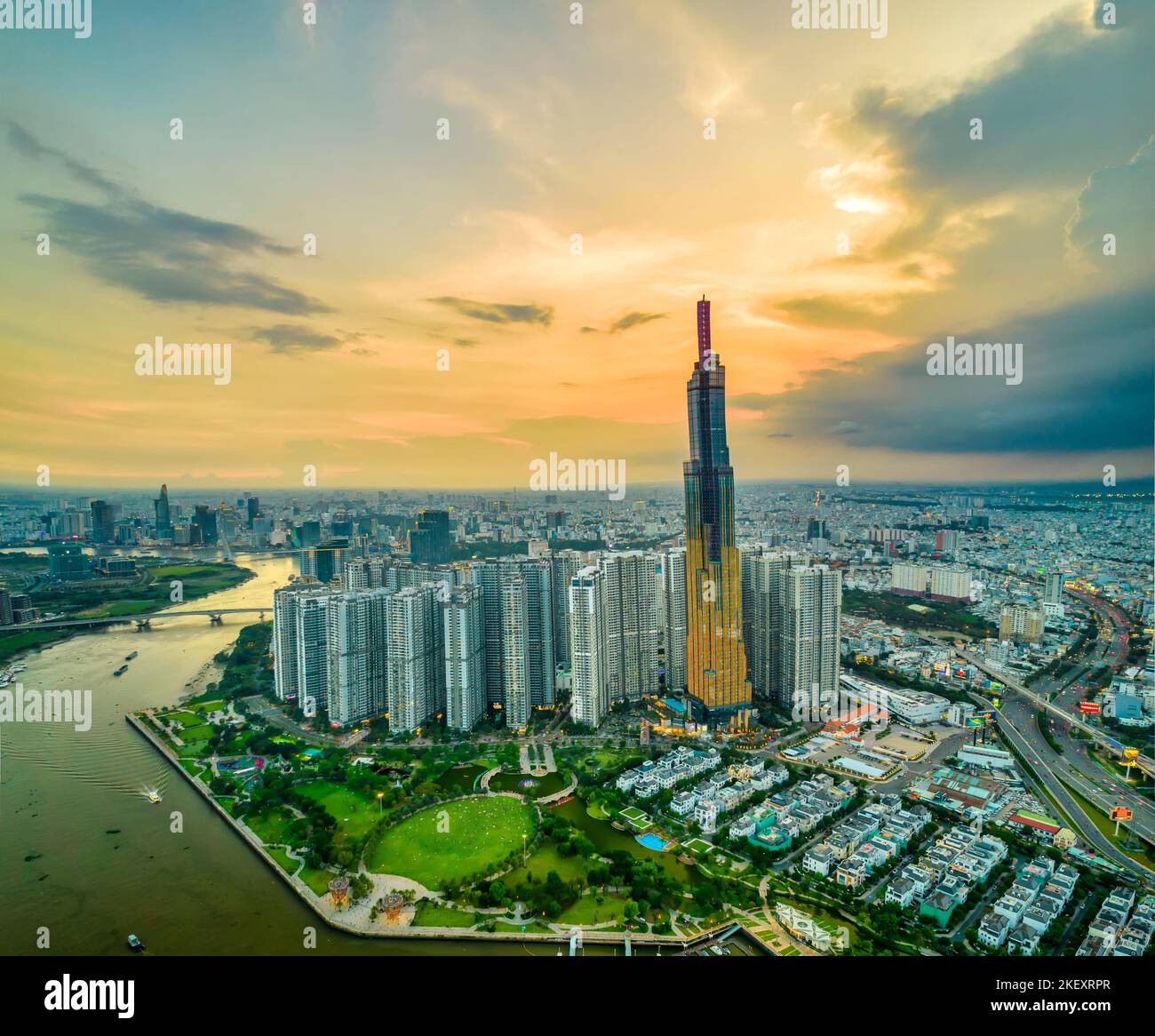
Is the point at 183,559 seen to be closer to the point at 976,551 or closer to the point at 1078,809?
the point at 1078,809

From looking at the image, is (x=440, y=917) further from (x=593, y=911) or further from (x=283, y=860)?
(x=283, y=860)

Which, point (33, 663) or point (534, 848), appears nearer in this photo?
point (534, 848)

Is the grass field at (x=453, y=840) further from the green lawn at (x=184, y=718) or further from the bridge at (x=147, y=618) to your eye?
the bridge at (x=147, y=618)

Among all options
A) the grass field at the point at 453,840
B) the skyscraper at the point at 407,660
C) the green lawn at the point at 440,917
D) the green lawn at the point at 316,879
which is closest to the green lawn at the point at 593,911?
the green lawn at the point at 440,917

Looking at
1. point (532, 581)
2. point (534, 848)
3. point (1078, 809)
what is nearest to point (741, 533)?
point (532, 581)

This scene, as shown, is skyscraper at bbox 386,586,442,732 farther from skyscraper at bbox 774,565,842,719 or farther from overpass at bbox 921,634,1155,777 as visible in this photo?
overpass at bbox 921,634,1155,777

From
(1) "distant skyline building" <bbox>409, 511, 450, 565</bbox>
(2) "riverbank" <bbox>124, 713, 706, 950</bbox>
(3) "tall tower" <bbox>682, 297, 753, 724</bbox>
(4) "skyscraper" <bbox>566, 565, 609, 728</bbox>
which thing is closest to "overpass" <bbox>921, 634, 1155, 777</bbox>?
(3) "tall tower" <bbox>682, 297, 753, 724</bbox>
